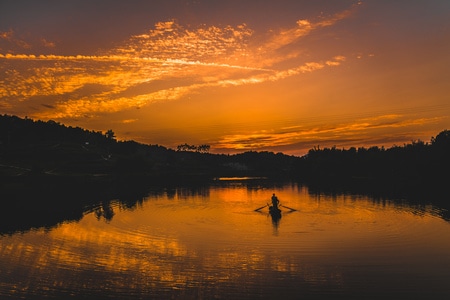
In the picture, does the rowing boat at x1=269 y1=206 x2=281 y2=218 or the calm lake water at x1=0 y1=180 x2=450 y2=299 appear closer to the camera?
the calm lake water at x1=0 y1=180 x2=450 y2=299

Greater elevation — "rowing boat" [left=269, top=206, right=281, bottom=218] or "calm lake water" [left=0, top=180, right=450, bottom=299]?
"rowing boat" [left=269, top=206, right=281, bottom=218]

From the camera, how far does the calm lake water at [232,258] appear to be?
1220 inches

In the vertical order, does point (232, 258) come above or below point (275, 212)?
below

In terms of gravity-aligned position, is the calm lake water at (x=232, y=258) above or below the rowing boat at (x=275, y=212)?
below

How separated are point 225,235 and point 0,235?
32358mm

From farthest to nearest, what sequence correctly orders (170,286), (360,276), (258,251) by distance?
(258,251)
(360,276)
(170,286)

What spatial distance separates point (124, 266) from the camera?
125ft

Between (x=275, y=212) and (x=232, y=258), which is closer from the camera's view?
(x=232, y=258)

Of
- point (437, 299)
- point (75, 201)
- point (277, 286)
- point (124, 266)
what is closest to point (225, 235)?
point (124, 266)

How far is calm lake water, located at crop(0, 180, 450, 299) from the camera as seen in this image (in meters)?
31.0

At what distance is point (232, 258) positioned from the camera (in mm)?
41344

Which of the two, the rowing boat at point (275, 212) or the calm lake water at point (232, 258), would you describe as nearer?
the calm lake water at point (232, 258)

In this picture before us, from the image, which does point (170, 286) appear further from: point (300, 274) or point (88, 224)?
point (88, 224)

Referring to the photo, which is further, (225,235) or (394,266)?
(225,235)
